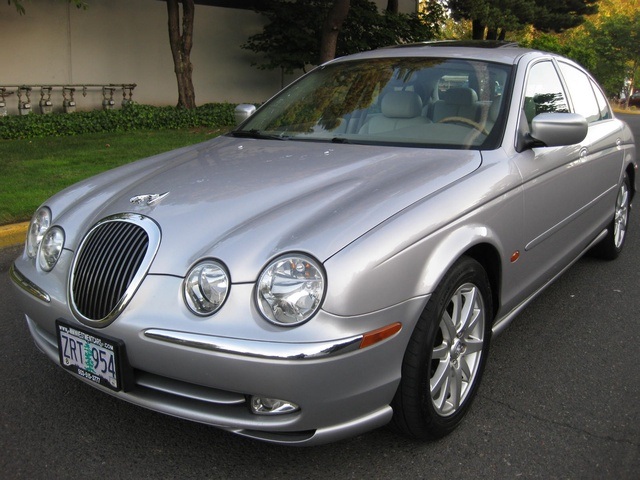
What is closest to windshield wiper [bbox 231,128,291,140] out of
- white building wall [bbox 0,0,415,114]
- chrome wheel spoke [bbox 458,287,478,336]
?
chrome wheel spoke [bbox 458,287,478,336]

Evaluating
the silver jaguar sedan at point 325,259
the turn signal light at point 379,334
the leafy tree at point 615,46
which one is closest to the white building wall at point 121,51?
the silver jaguar sedan at point 325,259

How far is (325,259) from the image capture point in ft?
7.59

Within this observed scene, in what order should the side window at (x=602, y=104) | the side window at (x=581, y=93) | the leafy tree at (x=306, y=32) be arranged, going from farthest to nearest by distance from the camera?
the leafy tree at (x=306, y=32)
the side window at (x=602, y=104)
the side window at (x=581, y=93)

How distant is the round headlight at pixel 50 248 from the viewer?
286cm

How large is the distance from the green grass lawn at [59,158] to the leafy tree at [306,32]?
495cm

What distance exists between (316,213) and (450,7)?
21209mm

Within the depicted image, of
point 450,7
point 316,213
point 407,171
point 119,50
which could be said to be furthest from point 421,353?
point 450,7

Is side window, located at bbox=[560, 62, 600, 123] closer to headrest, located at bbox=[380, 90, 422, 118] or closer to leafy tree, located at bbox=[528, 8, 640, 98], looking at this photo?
headrest, located at bbox=[380, 90, 422, 118]

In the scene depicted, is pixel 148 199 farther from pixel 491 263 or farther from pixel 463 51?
pixel 463 51

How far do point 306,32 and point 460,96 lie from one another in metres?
13.7

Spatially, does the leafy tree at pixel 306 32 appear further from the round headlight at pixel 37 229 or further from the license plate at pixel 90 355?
the license plate at pixel 90 355

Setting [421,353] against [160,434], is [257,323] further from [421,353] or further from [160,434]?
[160,434]

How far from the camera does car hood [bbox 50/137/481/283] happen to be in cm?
244

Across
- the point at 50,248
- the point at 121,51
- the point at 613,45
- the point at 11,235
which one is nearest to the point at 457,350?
the point at 50,248
